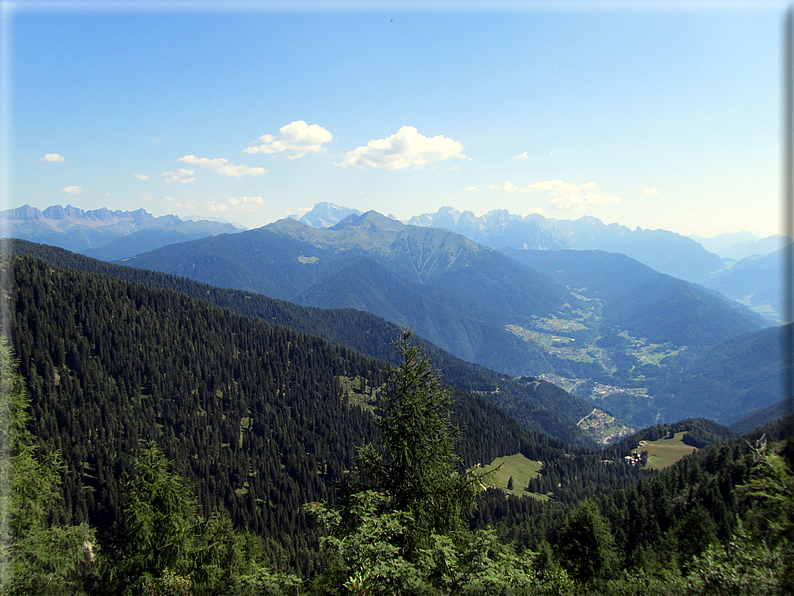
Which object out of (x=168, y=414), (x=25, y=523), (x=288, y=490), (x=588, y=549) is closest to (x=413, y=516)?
(x=25, y=523)

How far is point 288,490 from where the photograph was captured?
144 metres

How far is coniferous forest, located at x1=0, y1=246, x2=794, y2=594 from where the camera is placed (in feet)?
47.6

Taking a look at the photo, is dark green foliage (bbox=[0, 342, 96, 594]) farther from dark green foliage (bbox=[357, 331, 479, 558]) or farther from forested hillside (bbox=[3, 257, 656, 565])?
forested hillside (bbox=[3, 257, 656, 565])

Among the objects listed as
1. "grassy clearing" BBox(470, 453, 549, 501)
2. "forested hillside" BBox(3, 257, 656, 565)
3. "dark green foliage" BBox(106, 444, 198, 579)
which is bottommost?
"grassy clearing" BBox(470, 453, 549, 501)

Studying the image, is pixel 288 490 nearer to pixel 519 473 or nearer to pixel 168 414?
pixel 168 414

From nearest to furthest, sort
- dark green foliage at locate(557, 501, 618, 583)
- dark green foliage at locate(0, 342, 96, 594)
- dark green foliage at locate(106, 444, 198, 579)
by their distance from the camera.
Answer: dark green foliage at locate(0, 342, 96, 594), dark green foliage at locate(106, 444, 198, 579), dark green foliage at locate(557, 501, 618, 583)

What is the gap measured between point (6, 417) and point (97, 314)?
186m

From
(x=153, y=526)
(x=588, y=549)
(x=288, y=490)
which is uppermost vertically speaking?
(x=153, y=526)

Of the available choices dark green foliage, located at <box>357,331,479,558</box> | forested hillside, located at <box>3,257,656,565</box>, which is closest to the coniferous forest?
dark green foliage, located at <box>357,331,479,558</box>

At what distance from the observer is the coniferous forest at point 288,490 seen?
14.5 meters

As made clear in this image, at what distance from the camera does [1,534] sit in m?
19.6

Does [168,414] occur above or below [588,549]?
below

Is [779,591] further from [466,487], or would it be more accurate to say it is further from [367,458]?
[367,458]

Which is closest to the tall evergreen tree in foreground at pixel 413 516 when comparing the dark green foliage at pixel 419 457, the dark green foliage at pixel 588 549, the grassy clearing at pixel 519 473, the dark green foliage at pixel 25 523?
the dark green foliage at pixel 419 457
